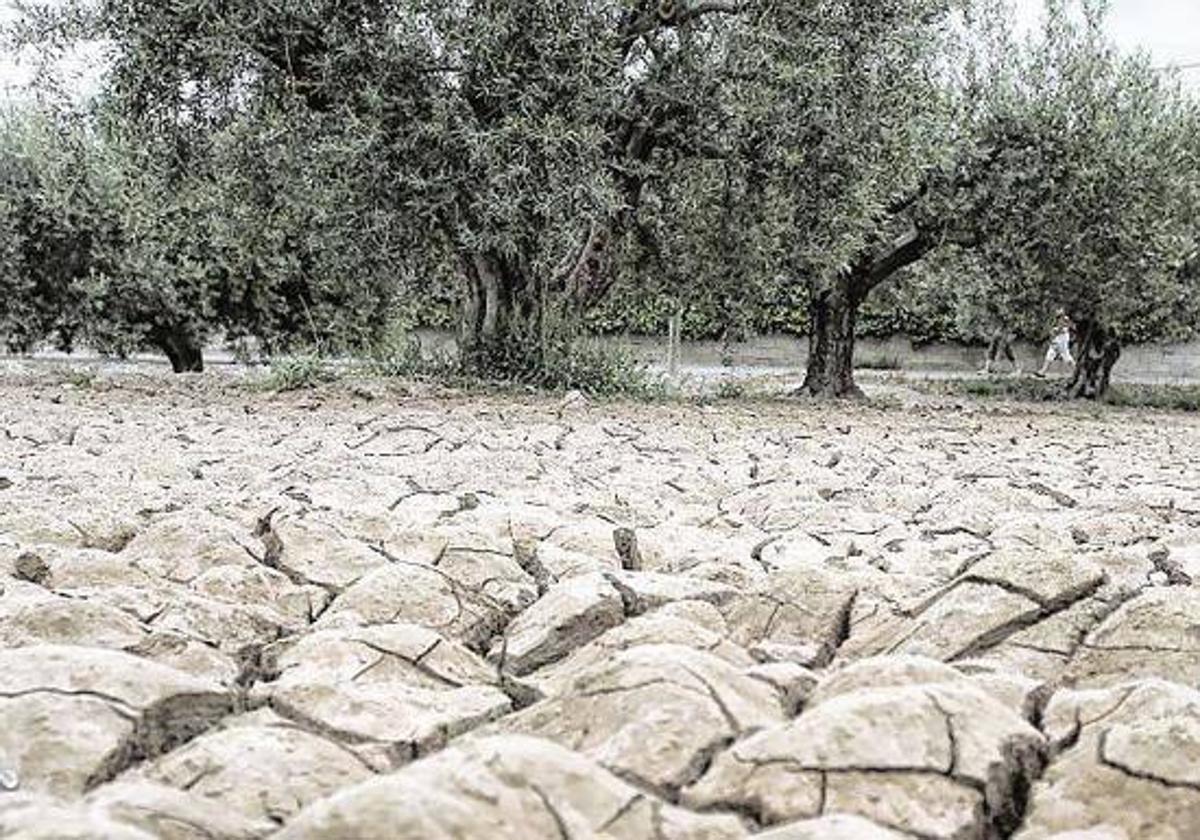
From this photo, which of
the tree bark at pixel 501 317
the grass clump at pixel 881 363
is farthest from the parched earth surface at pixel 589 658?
the grass clump at pixel 881 363

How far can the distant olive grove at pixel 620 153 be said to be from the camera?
36.8 feet

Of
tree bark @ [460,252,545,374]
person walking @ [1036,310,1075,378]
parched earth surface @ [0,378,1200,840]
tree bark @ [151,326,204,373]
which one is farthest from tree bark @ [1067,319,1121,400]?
parched earth surface @ [0,378,1200,840]

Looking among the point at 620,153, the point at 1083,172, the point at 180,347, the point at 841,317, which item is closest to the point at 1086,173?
the point at 1083,172

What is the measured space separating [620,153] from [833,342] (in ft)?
18.7

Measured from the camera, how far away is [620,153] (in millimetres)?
12367

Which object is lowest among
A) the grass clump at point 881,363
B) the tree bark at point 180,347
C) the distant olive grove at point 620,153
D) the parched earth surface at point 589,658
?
the grass clump at point 881,363

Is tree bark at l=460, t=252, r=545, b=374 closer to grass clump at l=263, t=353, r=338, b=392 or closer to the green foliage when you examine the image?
grass clump at l=263, t=353, r=338, b=392

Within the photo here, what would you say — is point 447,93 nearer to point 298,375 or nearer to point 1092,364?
point 298,375

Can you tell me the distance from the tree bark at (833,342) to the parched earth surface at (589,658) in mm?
11516

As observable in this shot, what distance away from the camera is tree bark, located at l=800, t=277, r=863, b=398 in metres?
17.1

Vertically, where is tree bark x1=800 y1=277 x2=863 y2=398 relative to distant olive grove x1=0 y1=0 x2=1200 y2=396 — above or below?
below

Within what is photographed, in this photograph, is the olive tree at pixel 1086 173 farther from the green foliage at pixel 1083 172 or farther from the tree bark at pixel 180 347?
the tree bark at pixel 180 347

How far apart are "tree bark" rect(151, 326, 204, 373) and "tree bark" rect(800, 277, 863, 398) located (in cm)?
755

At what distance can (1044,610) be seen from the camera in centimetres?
278
